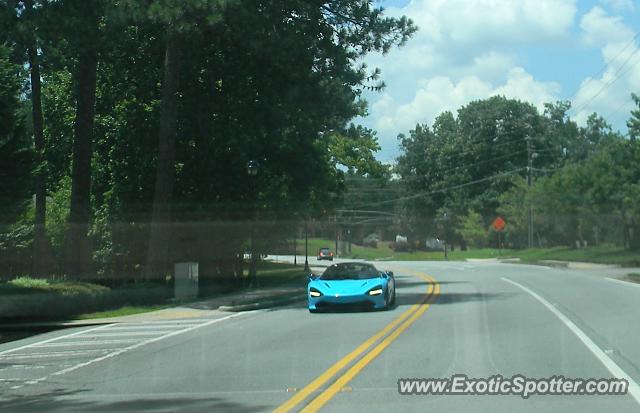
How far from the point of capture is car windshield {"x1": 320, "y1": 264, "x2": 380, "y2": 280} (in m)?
20.3

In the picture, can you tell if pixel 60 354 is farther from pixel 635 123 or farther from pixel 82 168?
pixel 635 123

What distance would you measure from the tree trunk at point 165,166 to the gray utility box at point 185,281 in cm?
72

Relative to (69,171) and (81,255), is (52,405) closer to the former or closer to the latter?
(81,255)

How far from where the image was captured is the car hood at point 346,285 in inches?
760

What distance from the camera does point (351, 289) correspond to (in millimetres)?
19328

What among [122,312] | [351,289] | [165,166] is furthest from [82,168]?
[351,289]

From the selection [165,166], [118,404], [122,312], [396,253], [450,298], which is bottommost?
[118,404]

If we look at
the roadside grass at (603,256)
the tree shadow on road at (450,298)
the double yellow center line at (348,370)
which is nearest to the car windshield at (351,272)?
the tree shadow on road at (450,298)

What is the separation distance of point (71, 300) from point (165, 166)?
706 centimetres

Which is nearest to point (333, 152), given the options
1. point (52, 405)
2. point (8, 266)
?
point (8, 266)

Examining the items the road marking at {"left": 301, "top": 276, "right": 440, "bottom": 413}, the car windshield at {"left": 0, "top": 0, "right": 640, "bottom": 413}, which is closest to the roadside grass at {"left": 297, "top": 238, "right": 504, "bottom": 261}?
the car windshield at {"left": 0, "top": 0, "right": 640, "bottom": 413}

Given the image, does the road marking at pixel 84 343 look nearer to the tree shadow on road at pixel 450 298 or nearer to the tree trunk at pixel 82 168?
the tree shadow on road at pixel 450 298

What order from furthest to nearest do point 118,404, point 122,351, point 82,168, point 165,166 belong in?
point 82,168, point 165,166, point 122,351, point 118,404

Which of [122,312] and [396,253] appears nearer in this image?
[122,312]
